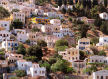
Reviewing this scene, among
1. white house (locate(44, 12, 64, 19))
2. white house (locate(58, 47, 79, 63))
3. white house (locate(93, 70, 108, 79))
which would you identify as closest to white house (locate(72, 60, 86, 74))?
white house (locate(58, 47, 79, 63))

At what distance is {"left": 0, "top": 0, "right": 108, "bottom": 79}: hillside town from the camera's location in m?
45.2

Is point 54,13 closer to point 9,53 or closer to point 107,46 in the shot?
point 107,46

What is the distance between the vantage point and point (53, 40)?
2301 inches

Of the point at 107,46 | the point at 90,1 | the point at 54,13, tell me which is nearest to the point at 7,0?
the point at 54,13

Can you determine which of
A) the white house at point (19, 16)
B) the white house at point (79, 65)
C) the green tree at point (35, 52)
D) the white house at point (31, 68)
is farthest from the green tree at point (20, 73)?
the white house at point (19, 16)

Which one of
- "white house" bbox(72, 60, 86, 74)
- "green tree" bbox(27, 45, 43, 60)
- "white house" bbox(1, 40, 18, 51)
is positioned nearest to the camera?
"white house" bbox(72, 60, 86, 74)

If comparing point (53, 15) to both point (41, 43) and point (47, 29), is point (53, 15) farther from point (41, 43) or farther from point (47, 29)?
point (41, 43)

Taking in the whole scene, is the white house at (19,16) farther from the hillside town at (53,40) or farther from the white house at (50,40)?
the white house at (50,40)

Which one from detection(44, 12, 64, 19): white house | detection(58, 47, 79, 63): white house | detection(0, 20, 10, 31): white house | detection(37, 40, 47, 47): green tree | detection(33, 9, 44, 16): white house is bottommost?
detection(58, 47, 79, 63): white house

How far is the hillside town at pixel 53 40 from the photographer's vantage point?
4525 centimetres

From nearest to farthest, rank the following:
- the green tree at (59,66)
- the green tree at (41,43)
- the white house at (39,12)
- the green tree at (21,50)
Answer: the green tree at (59,66)
the green tree at (21,50)
the green tree at (41,43)
the white house at (39,12)

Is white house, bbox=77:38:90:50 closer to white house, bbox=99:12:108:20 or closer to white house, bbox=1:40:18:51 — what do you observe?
white house, bbox=1:40:18:51

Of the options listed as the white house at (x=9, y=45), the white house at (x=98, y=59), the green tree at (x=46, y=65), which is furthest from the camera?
the white house at (x=9, y=45)

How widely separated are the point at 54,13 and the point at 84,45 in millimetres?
23510
